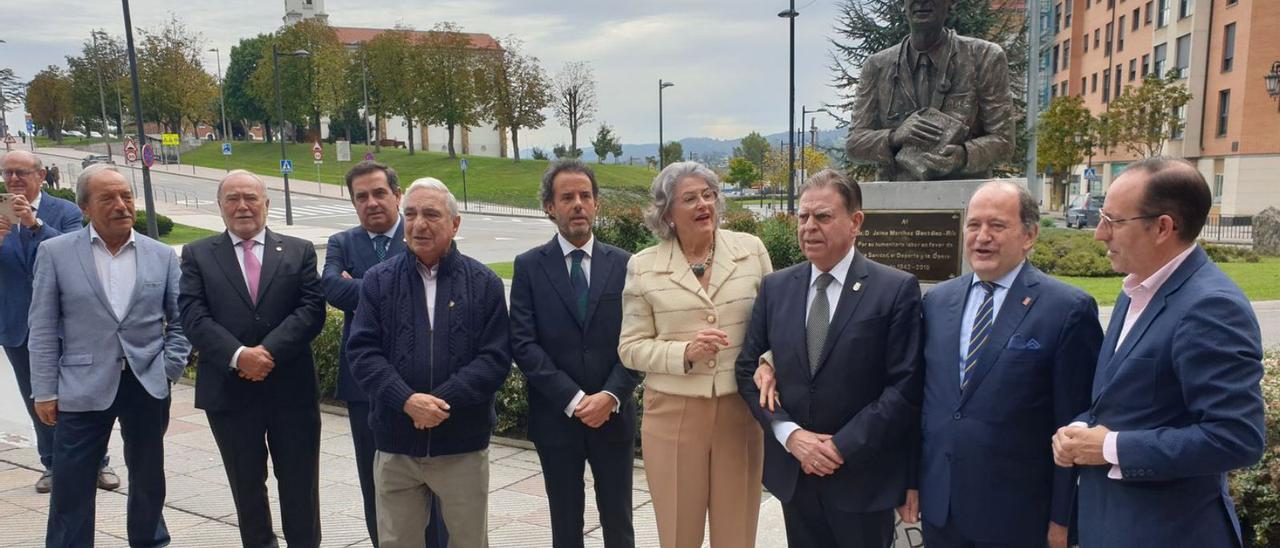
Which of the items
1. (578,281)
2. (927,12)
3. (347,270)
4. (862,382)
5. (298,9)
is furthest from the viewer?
(298,9)

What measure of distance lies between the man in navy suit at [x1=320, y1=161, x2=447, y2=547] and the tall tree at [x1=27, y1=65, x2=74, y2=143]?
9181cm

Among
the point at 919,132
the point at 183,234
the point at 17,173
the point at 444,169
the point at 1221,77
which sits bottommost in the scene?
the point at 183,234

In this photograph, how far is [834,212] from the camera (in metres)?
3.07

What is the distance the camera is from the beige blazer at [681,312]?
10.9 feet

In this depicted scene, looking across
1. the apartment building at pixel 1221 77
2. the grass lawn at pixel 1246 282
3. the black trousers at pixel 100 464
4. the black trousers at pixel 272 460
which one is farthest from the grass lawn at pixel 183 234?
the apartment building at pixel 1221 77

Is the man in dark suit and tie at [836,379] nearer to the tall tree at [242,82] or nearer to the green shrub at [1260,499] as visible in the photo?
the green shrub at [1260,499]

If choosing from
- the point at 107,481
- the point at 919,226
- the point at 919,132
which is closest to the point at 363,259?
the point at 107,481

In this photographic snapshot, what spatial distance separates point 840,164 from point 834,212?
15.9 metres

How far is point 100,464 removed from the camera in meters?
4.21

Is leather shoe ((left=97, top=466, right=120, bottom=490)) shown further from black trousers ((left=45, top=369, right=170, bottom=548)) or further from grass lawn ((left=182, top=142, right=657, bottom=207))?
grass lawn ((left=182, top=142, right=657, bottom=207))

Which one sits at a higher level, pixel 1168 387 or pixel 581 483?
pixel 1168 387

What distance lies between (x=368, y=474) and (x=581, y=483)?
1215mm

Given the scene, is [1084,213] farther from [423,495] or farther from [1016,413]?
[423,495]

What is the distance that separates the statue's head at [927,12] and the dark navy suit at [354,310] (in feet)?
11.5
